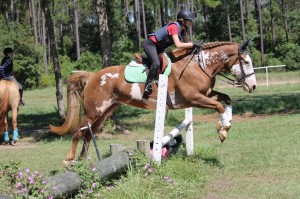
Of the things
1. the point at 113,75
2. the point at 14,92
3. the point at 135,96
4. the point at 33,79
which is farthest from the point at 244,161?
the point at 33,79

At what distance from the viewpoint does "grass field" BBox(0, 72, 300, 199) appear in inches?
247

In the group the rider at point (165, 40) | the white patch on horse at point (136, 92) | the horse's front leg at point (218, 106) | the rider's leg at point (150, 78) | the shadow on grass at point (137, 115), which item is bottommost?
the shadow on grass at point (137, 115)

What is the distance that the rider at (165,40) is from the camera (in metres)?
7.40

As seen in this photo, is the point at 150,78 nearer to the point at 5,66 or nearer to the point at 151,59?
the point at 151,59

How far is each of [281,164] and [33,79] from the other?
3269 centimetres

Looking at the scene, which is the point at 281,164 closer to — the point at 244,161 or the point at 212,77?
the point at 244,161

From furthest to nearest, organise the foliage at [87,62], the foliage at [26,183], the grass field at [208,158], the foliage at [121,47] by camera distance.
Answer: the foliage at [87,62]
the foliage at [121,47]
the grass field at [208,158]
the foliage at [26,183]

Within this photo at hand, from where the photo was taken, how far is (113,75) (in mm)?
8195

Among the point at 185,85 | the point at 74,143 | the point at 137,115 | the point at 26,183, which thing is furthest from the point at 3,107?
the point at 26,183

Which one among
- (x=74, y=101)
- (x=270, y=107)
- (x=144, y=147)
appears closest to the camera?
(x=144, y=147)

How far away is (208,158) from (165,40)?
238 centimetres

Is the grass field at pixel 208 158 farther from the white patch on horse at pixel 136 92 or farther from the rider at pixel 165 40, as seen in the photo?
the rider at pixel 165 40

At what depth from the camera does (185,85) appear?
25.0 ft

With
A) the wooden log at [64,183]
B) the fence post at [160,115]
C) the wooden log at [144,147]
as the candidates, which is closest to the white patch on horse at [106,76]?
the fence post at [160,115]
